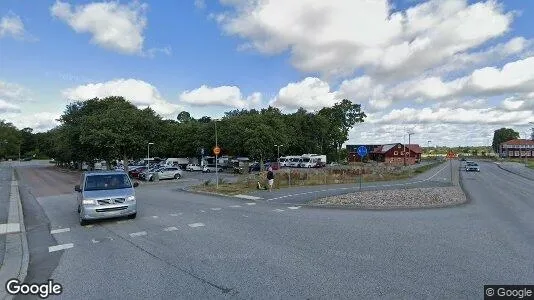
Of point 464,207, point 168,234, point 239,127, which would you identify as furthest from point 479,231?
point 239,127

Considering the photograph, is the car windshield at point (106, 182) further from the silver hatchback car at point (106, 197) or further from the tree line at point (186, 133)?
the tree line at point (186, 133)

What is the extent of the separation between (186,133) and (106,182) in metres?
69.0

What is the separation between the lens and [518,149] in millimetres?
145625

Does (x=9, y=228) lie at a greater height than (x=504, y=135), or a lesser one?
lesser

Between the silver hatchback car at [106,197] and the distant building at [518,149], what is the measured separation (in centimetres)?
16244

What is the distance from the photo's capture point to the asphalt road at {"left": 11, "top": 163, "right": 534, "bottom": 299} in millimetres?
5840

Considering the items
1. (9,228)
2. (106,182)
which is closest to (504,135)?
(106,182)

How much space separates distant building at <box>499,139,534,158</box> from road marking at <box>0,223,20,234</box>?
165059 millimetres

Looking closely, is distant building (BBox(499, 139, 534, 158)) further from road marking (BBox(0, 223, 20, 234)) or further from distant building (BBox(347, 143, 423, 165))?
road marking (BBox(0, 223, 20, 234))

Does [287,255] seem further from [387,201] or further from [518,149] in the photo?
[518,149]

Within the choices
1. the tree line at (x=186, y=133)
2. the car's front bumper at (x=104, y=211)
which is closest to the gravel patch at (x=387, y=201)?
the car's front bumper at (x=104, y=211)

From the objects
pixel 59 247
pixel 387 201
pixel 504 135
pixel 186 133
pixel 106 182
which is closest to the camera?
pixel 59 247

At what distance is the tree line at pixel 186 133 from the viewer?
40031mm

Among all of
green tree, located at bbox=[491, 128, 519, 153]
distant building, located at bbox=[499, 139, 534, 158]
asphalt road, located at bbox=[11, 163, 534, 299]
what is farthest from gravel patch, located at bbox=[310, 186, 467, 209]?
green tree, located at bbox=[491, 128, 519, 153]
